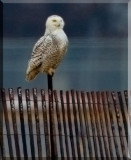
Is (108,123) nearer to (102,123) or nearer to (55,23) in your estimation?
(102,123)

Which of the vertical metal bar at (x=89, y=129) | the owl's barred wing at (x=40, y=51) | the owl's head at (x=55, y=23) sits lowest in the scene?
the vertical metal bar at (x=89, y=129)

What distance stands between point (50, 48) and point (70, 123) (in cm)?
45

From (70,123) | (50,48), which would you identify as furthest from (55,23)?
(70,123)

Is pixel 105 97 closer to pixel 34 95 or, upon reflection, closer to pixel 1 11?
pixel 34 95

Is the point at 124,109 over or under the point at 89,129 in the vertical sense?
over

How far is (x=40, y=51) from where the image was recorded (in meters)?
3.77

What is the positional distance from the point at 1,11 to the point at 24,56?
1.13ft

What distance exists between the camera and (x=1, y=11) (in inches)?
173

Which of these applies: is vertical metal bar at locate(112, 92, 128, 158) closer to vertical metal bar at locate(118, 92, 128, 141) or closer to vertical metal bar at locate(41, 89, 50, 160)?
vertical metal bar at locate(118, 92, 128, 141)

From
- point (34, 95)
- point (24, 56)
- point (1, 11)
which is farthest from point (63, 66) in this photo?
point (34, 95)

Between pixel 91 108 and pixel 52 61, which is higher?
pixel 52 61

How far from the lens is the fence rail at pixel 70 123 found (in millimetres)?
3734

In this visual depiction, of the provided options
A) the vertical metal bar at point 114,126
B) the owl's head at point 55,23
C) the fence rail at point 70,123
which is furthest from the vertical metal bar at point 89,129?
the owl's head at point 55,23

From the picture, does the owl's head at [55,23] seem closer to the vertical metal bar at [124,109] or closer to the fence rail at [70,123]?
the fence rail at [70,123]
